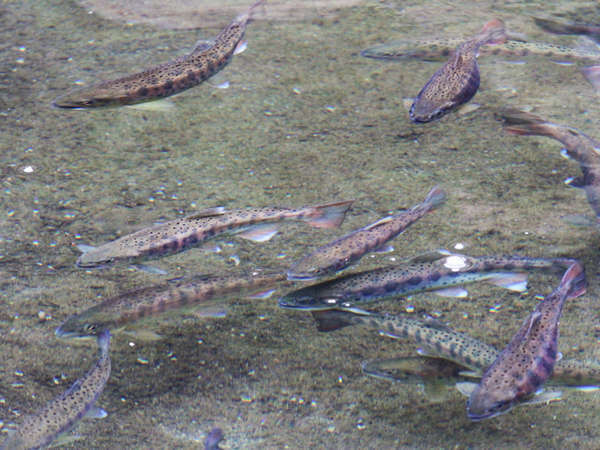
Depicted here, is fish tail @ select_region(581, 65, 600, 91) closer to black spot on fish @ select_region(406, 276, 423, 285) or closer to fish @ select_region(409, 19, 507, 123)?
fish @ select_region(409, 19, 507, 123)

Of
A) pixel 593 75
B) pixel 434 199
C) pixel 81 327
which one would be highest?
pixel 593 75

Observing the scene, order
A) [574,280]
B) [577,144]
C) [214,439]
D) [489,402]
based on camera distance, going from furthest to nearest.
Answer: [577,144] → [574,280] → [214,439] → [489,402]

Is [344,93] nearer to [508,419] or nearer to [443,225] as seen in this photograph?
[443,225]

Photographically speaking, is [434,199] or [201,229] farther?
[434,199]

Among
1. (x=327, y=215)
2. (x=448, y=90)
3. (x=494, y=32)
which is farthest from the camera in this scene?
(x=494, y=32)

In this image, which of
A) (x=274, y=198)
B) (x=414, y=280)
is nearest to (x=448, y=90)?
(x=274, y=198)

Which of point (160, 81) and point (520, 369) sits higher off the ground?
point (160, 81)

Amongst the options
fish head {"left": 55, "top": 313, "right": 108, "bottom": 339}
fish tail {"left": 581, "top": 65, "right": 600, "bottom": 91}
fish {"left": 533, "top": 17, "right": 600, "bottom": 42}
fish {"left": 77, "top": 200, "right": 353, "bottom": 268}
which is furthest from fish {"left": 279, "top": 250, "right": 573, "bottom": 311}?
fish {"left": 533, "top": 17, "right": 600, "bottom": 42}

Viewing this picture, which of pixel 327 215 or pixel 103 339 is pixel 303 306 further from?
pixel 103 339
